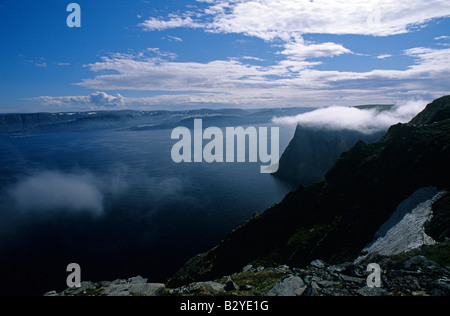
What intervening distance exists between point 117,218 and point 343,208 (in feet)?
256

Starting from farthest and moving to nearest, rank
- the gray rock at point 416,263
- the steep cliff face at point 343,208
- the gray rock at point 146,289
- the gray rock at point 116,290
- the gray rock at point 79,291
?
the steep cliff face at point 343,208 < the gray rock at point 79,291 < the gray rock at point 146,289 < the gray rock at point 116,290 < the gray rock at point 416,263

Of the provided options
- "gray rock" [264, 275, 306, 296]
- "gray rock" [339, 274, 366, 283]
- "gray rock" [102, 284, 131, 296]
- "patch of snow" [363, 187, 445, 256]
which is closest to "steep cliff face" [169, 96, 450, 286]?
"patch of snow" [363, 187, 445, 256]

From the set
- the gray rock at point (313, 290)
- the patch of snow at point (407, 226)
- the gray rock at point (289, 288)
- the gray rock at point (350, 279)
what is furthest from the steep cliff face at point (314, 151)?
the gray rock at point (313, 290)

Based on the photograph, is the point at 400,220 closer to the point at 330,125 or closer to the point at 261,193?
the point at 261,193

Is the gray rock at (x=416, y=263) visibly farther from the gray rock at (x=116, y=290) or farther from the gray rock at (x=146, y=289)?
the gray rock at (x=116, y=290)

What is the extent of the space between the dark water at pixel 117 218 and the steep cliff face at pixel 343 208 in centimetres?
2376

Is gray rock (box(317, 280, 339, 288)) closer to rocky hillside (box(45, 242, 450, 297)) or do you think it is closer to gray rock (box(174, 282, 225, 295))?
rocky hillside (box(45, 242, 450, 297))

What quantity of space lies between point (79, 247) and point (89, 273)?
49.9ft

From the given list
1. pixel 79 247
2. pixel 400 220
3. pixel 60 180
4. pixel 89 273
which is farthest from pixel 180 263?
pixel 60 180

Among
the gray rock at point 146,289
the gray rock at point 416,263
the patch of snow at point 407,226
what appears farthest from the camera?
the patch of snow at point 407,226

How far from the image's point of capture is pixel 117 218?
89250mm

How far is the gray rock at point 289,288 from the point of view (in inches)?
613

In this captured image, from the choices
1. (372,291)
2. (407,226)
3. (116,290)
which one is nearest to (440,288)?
(372,291)
